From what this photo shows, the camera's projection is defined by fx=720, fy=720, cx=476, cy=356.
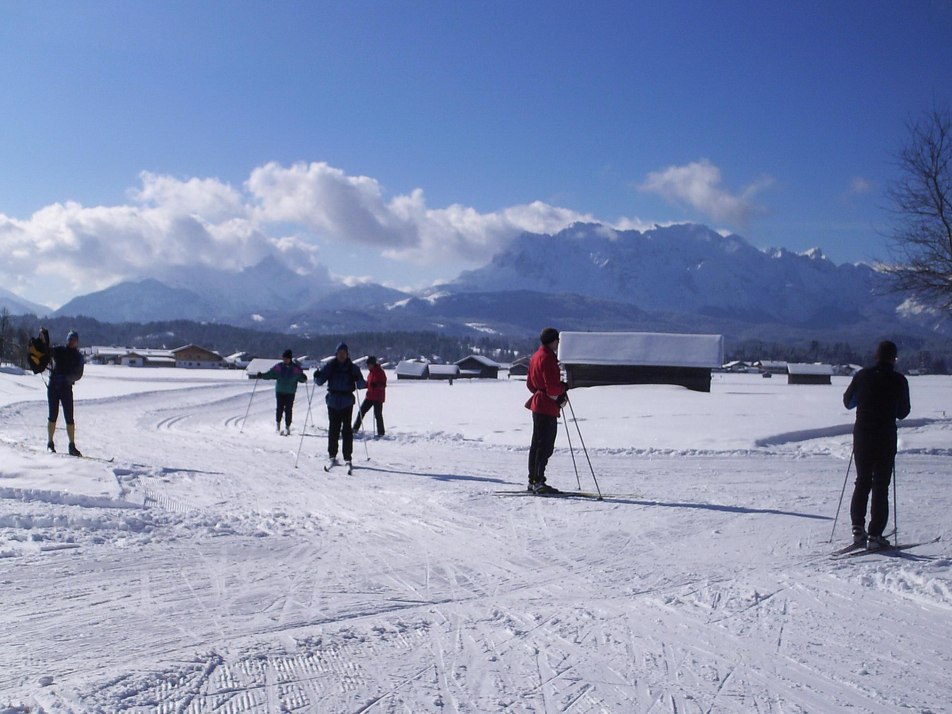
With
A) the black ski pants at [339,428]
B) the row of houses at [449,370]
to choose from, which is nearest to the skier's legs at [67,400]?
the black ski pants at [339,428]

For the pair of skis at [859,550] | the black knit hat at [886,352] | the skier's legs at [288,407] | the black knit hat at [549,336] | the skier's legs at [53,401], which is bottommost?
the pair of skis at [859,550]

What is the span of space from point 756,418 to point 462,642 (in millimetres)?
17885

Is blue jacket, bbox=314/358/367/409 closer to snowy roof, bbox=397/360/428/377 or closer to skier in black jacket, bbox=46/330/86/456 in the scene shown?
skier in black jacket, bbox=46/330/86/456

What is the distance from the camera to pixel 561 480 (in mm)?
10586

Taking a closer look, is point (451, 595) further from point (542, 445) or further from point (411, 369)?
point (411, 369)

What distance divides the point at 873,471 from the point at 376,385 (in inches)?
475

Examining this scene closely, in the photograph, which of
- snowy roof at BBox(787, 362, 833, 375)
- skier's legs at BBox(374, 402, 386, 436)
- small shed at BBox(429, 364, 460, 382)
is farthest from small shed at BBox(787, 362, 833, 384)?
skier's legs at BBox(374, 402, 386, 436)

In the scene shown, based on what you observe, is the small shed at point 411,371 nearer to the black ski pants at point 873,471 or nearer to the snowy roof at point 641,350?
the snowy roof at point 641,350

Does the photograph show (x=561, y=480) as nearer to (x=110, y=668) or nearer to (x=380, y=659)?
(x=380, y=659)

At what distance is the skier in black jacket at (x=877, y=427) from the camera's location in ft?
22.0

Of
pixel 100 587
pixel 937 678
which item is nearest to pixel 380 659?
pixel 100 587

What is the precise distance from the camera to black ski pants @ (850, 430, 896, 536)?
6629mm

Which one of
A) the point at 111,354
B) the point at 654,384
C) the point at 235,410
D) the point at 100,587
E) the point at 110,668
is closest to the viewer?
the point at 110,668

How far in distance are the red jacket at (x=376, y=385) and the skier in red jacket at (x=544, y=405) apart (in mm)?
7939
